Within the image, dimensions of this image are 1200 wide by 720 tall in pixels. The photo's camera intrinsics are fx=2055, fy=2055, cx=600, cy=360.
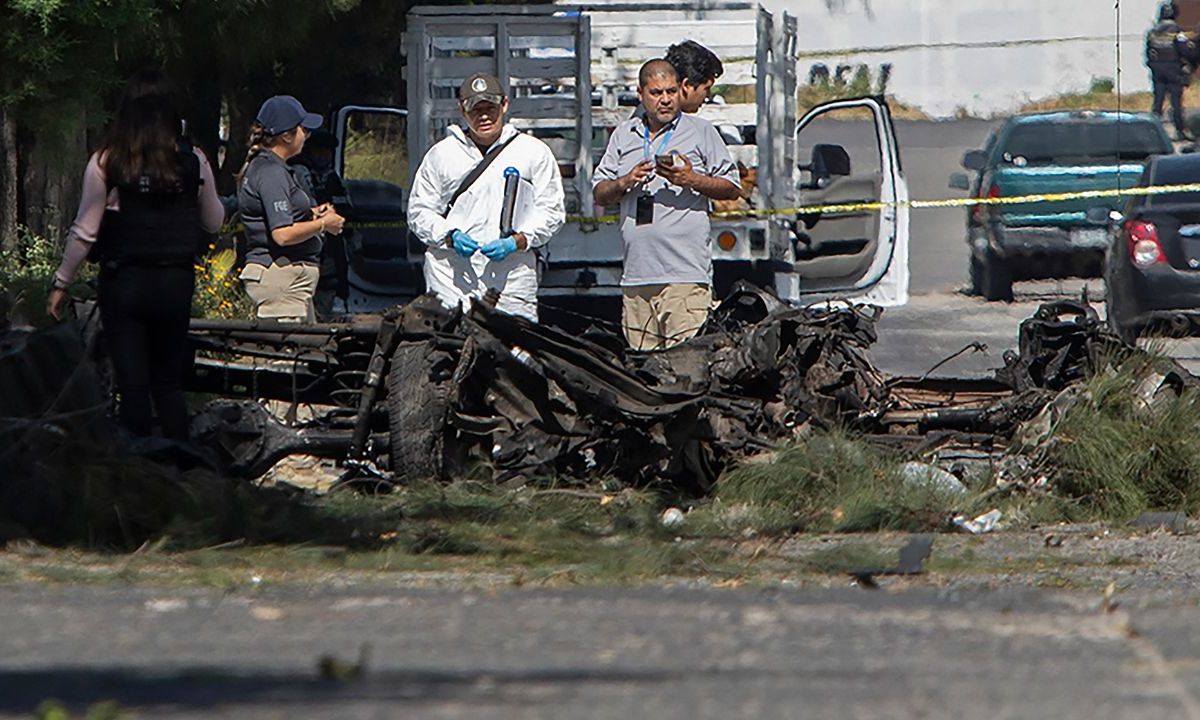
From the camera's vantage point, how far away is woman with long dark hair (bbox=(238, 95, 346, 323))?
9.73 meters

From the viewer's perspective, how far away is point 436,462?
311 inches

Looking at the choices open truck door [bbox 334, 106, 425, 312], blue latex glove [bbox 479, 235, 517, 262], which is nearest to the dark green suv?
open truck door [bbox 334, 106, 425, 312]

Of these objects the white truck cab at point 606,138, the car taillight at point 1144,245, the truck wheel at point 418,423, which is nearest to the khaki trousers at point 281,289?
the truck wheel at point 418,423

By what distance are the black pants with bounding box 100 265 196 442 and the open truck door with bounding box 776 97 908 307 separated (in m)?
5.61

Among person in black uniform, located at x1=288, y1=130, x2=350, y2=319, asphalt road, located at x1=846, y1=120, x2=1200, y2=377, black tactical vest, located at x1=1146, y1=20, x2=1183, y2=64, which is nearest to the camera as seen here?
person in black uniform, located at x1=288, y1=130, x2=350, y2=319

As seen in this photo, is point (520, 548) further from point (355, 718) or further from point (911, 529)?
point (355, 718)

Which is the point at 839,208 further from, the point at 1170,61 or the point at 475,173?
the point at 475,173

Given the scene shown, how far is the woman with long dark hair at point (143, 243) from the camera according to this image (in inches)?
315

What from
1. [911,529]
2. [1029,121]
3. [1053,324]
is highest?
[1029,121]

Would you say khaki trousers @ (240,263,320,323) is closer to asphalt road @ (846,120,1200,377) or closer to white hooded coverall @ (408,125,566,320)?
white hooded coverall @ (408,125,566,320)

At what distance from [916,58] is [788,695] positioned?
1161 centimetres

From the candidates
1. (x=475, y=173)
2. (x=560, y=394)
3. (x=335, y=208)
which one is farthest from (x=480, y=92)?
(x=335, y=208)

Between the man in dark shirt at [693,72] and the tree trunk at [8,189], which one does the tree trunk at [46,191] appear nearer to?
the tree trunk at [8,189]

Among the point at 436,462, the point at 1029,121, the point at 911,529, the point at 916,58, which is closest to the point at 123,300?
the point at 436,462
